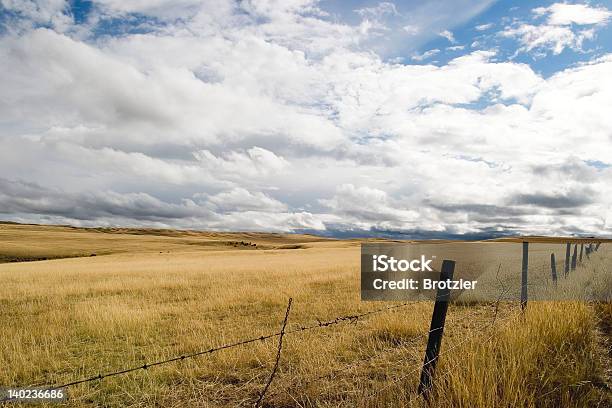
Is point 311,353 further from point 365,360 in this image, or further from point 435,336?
point 435,336

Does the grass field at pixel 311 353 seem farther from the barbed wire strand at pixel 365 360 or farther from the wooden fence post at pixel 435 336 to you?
the wooden fence post at pixel 435 336

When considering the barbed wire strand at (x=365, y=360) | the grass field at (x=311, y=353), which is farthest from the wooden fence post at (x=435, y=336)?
the grass field at (x=311, y=353)

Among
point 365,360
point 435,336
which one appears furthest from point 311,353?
point 435,336

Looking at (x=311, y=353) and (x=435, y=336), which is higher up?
(x=435, y=336)

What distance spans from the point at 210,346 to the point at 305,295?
6.82m

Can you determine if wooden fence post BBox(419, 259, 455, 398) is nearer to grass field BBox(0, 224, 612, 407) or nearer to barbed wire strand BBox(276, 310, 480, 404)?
barbed wire strand BBox(276, 310, 480, 404)

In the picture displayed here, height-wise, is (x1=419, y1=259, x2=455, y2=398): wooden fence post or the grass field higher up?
(x1=419, y1=259, x2=455, y2=398): wooden fence post

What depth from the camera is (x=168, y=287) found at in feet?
58.1

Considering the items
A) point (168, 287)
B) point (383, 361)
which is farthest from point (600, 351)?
point (168, 287)

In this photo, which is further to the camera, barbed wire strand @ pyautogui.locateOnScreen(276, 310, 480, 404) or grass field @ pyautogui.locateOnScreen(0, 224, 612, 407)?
barbed wire strand @ pyautogui.locateOnScreen(276, 310, 480, 404)

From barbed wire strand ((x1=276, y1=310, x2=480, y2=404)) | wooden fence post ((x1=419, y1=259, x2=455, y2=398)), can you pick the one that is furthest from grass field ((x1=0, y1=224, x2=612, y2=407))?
wooden fence post ((x1=419, y1=259, x2=455, y2=398))

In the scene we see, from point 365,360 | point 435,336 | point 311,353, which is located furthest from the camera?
point 311,353

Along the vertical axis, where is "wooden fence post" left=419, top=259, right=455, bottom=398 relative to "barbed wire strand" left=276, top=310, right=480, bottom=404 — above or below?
above

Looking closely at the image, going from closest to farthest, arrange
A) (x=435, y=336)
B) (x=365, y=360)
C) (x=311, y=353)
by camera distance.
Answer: (x=435, y=336)
(x=365, y=360)
(x=311, y=353)
